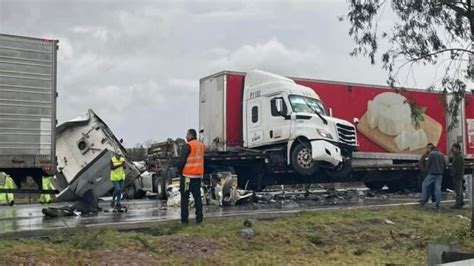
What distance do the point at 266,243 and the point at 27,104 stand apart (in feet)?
22.6

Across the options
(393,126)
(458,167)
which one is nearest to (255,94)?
(393,126)

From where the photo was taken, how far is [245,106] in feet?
70.3

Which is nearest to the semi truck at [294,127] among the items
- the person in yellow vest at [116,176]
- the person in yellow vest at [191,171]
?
the person in yellow vest at [116,176]

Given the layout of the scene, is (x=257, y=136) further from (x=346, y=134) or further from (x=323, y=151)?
(x=346, y=134)

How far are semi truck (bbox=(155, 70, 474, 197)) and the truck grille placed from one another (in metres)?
0.03

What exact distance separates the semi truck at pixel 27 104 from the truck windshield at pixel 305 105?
8.64 m

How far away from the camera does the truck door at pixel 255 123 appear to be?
2100 cm

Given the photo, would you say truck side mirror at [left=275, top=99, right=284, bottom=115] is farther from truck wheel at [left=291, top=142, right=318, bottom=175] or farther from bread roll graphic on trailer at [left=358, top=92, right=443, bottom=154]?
bread roll graphic on trailer at [left=358, top=92, right=443, bottom=154]

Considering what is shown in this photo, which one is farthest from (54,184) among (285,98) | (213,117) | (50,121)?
(285,98)

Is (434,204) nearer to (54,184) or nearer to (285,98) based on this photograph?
(285,98)

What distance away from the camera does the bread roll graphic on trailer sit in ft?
80.3

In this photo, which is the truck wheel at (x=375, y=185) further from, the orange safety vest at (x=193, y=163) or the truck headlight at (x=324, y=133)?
the orange safety vest at (x=193, y=163)

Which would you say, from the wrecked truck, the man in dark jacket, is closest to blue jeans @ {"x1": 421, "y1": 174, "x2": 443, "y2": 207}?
the man in dark jacket

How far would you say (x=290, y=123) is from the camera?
20.6m
